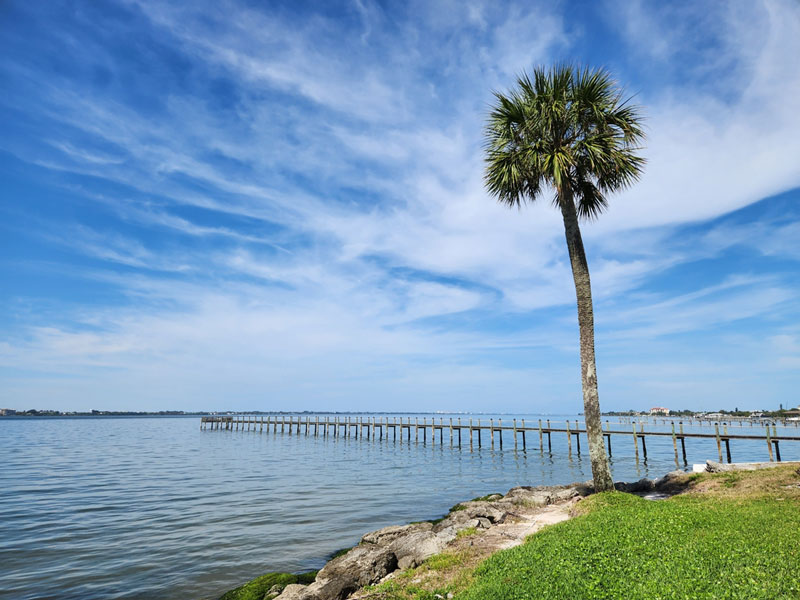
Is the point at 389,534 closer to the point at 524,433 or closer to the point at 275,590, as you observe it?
the point at 275,590

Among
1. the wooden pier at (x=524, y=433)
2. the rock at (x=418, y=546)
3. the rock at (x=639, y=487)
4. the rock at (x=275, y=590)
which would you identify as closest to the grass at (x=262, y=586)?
the rock at (x=275, y=590)

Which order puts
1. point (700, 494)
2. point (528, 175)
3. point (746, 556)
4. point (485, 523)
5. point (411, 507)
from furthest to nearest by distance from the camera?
point (411, 507) → point (528, 175) → point (700, 494) → point (485, 523) → point (746, 556)

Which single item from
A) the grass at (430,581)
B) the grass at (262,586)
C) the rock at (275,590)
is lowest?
the grass at (262,586)

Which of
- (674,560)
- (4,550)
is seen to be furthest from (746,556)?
(4,550)

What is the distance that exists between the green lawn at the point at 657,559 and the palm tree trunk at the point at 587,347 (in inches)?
154

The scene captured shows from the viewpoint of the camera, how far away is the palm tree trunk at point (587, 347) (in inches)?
561

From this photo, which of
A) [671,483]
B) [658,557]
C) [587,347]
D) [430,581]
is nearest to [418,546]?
[430,581]

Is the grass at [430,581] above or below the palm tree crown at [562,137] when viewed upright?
below

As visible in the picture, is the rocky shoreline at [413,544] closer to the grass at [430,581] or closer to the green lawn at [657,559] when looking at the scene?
the grass at [430,581]

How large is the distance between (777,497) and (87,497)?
29940mm

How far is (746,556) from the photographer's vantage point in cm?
667

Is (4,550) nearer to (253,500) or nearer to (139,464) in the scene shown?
(253,500)

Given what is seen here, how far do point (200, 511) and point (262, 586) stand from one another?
11399 millimetres

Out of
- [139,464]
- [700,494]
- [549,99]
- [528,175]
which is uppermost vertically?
[549,99]
